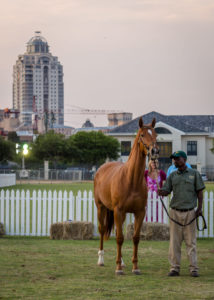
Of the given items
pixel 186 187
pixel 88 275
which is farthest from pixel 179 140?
pixel 88 275

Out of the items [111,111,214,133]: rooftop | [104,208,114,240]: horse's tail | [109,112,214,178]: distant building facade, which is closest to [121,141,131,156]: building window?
[109,112,214,178]: distant building facade

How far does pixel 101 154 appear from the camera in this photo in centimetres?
9694

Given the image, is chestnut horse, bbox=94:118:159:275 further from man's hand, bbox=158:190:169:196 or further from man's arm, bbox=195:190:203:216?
man's arm, bbox=195:190:203:216

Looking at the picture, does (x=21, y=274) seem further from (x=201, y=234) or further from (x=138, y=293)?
(x=201, y=234)

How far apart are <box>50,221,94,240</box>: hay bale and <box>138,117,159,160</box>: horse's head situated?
17.6 ft

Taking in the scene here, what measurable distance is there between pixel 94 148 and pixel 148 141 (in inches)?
3440

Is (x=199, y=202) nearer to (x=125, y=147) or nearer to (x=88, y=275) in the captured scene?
(x=88, y=275)

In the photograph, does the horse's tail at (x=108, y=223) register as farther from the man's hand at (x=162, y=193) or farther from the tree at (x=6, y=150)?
the tree at (x=6, y=150)

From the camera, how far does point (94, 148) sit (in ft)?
319

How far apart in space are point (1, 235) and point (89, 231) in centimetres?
243

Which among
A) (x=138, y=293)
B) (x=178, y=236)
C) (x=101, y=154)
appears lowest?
(x=138, y=293)

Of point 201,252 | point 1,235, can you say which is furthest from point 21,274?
point 1,235

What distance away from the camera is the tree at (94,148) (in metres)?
96.6

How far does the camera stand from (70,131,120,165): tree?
9656 centimetres
